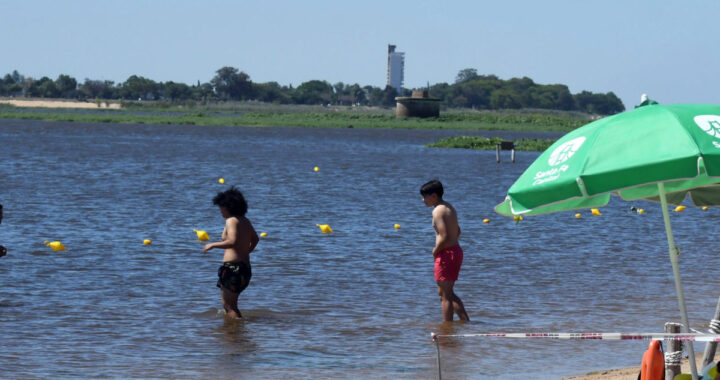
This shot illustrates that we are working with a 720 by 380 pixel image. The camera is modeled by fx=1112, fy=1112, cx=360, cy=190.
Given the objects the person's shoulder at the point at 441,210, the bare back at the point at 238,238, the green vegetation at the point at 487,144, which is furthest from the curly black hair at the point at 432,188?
the green vegetation at the point at 487,144

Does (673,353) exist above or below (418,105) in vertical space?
above

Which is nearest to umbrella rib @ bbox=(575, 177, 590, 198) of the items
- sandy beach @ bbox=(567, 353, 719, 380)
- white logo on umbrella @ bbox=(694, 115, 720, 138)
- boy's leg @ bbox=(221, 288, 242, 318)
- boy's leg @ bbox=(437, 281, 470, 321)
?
white logo on umbrella @ bbox=(694, 115, 720, 138)

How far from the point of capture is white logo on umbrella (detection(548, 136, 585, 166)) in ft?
23.0

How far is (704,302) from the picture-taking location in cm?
1442

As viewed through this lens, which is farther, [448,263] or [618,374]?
[448,263]

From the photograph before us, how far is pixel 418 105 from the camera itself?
539ft

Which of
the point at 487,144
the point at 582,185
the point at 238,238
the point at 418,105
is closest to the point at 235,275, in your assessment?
the point at 238,238

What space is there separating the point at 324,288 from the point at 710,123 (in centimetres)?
942

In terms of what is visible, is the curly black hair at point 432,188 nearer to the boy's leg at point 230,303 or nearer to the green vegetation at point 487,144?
the boy's leg at point 230,303

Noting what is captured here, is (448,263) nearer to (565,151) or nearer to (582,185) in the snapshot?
(565,151)

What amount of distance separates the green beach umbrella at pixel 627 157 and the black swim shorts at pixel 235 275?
16.9ft

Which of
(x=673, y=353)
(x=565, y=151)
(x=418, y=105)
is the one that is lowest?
(x=418, y=105)

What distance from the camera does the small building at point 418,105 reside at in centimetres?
16425

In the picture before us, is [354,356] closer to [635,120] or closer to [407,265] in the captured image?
[635,120]
